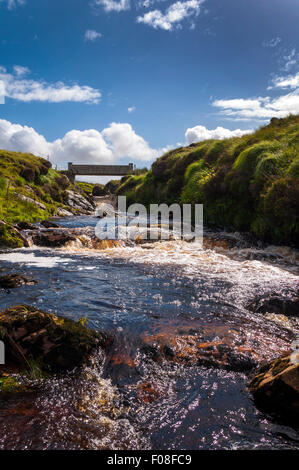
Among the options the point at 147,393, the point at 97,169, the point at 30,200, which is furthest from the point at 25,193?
the point at 97,169

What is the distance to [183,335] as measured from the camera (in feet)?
14.8

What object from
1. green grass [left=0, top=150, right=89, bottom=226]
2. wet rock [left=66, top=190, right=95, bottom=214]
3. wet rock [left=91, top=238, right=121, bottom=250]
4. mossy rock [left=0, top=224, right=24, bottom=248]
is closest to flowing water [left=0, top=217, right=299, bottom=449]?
mossy rock [left=0, top=224, right=24, bottom=248]

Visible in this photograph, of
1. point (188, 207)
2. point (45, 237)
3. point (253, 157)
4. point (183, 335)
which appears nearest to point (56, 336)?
point (183, 335)

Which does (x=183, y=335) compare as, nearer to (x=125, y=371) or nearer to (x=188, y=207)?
(x=125, y=371)

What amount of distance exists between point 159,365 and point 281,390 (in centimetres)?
158

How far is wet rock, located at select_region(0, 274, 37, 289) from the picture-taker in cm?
664

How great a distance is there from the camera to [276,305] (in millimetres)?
5605

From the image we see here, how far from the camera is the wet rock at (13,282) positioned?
6.64 meters

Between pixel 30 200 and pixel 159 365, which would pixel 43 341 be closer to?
pixel 159 365

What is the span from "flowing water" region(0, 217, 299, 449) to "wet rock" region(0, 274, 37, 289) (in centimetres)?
32

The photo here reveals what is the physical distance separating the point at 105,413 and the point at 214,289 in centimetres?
461

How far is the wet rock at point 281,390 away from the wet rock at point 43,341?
2306 millimetres

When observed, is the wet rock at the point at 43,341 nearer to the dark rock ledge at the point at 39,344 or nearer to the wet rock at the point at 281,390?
the dark rock ledge at the point at 39,344

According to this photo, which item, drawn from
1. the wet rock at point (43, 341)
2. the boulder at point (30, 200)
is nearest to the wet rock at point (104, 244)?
the wet rock at point (43, 341)
